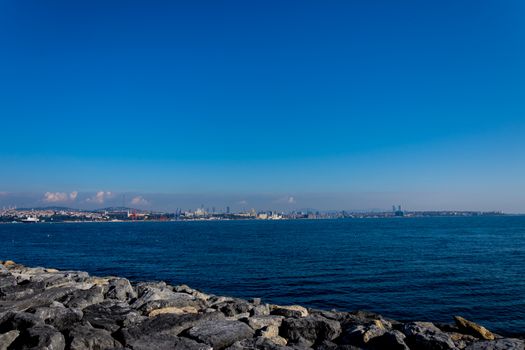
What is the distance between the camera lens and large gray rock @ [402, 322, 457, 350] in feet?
30.0

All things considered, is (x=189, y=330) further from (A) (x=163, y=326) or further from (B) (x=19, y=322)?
(B) (x=19, y=322)

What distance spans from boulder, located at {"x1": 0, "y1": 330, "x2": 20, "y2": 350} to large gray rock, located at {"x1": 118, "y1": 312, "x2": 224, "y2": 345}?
7.24ft

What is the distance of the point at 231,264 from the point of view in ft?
131

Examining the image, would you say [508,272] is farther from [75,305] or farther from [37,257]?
[37,257]

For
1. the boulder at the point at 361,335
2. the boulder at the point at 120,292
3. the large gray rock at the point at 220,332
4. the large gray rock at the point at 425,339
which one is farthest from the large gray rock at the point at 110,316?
the large gray rock at the point at 425,339

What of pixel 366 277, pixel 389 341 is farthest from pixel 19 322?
pixel 366 277

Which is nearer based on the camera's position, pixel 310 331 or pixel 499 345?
pixel 499 345

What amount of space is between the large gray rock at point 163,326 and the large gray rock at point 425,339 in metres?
4.87

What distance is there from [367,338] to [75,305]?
8.97m

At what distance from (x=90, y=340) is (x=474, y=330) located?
11.7 metres

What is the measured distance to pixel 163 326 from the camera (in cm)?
992

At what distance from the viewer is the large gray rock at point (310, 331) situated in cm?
1010

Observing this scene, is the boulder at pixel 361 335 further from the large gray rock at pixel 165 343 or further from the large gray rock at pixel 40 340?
the large gray rock at pixel 40 340

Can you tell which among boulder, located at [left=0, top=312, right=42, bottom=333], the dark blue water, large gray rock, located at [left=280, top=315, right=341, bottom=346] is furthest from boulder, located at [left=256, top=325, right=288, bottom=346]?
the dark blue water
